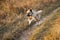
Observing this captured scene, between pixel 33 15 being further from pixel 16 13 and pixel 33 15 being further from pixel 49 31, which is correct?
pixel 49 31

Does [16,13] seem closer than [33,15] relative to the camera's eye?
No

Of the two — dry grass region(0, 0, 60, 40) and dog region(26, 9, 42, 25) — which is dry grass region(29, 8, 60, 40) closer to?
dry grass region(0, 0, 60, 40)

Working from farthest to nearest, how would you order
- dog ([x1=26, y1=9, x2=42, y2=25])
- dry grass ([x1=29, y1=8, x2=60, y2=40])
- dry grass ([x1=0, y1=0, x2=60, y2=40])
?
dog ([x1=26, y1=9, x2=42, y2=25]), dry grass ([x1=0, y1=0, x2=60, y2=40]), dry grass ([x1=29, y1=8, x2=60, y2=40])

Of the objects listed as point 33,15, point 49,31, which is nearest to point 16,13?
point 33,15

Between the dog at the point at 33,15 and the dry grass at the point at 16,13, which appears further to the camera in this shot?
the dog at the point at 33,15

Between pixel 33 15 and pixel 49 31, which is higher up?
pixel 33 15

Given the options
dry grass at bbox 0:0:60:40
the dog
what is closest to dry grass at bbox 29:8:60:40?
dry grass at bbox 0:0:60:40

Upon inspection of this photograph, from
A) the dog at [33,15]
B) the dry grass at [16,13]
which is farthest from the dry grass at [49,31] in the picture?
the dog at [33,15]

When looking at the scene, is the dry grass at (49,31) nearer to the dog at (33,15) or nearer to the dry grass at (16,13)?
the dry grass at (16,13)

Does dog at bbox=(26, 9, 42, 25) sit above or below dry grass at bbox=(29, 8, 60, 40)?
above

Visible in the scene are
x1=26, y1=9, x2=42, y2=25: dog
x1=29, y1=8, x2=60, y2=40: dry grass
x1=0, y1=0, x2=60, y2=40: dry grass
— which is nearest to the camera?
x1=29, y1=8, x2=60, y2=40: dry grass

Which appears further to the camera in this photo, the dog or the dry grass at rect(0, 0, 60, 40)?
the dog
